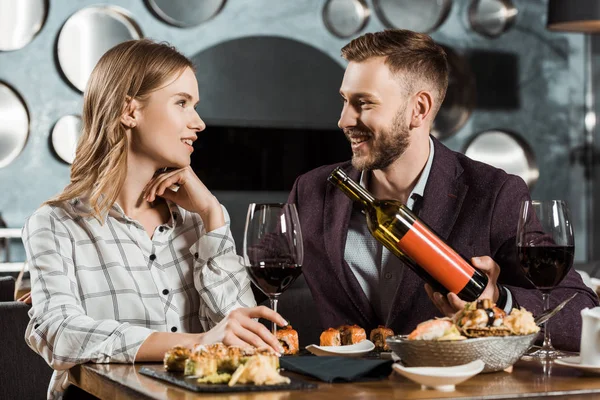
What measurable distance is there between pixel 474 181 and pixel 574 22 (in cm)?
415

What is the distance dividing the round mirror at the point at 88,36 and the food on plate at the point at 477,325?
4.96 m

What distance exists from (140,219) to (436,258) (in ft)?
2.64

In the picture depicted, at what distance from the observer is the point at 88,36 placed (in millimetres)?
6102

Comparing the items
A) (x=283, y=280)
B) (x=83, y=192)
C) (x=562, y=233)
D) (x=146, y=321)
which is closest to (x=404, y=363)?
(x=283, y=280)

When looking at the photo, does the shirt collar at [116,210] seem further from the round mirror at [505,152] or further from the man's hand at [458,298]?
the round mirror at [505,152]

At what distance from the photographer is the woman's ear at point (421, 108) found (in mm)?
2434

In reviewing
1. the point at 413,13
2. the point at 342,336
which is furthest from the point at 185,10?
the point at 342,336

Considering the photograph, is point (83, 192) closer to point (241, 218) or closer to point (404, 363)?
point (404, 363)

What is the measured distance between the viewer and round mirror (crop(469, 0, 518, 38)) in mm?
7285

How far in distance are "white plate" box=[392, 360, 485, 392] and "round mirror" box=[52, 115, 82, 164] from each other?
5.04 m

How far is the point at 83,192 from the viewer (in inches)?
77.9

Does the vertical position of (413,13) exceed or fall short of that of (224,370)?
it exceeds it

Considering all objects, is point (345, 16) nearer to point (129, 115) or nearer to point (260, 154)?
point (260, 154)

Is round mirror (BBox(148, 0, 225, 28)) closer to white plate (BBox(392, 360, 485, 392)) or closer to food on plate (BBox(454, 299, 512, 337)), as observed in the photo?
food on plate (BBox(454, 299, 512, 337))
